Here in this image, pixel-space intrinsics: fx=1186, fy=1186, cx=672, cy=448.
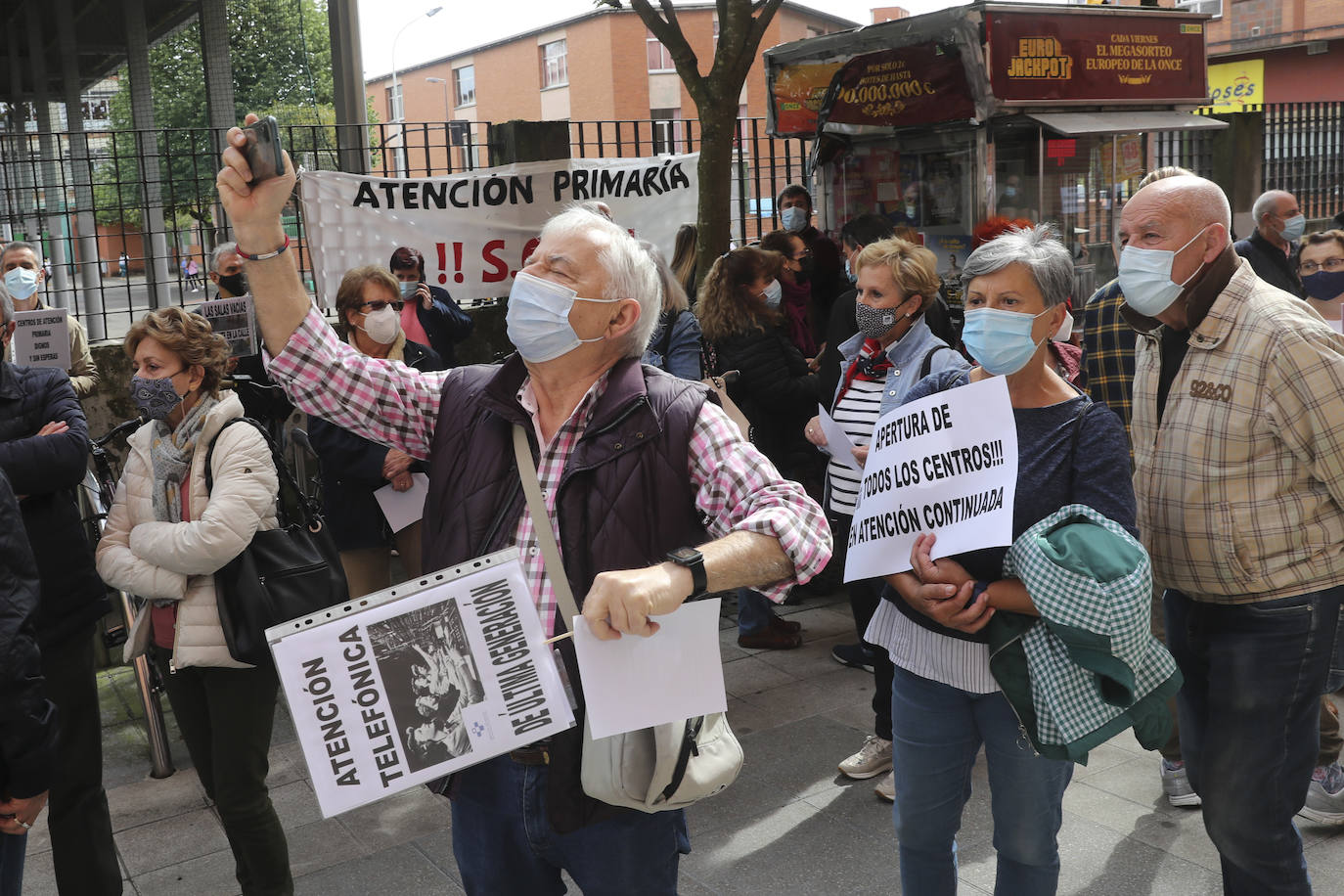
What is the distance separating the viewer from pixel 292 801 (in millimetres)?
4719

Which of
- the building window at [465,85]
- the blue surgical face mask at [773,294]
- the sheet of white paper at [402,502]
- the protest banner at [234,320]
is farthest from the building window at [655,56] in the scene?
the sheet of white paper at [402,502]

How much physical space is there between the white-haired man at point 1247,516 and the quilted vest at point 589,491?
1.40 meters

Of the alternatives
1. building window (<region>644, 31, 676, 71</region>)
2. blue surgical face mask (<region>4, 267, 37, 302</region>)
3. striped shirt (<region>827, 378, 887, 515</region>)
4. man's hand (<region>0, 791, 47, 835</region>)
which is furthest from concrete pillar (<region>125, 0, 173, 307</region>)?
building window (<region>644, 31, 676, 71</region>)

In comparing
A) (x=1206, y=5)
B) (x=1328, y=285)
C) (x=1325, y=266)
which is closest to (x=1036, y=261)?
(x=1328, y=285)

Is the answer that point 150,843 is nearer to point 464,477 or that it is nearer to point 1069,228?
point 464,477

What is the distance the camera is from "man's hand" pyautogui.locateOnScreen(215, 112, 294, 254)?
2.12 metres

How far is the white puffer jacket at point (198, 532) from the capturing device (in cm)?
349

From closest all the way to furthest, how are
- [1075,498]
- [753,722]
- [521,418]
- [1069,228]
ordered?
[521,418]
[1075,498]
[753,722]
[1069,228]

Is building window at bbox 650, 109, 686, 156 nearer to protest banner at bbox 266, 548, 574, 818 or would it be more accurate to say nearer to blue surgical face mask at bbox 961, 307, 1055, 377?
blue surgical face mask at bbox 961, 307, 1055, 377

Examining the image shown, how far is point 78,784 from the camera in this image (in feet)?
11.8

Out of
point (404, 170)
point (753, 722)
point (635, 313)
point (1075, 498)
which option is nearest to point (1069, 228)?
point (404, 170)

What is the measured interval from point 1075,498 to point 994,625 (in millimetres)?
348

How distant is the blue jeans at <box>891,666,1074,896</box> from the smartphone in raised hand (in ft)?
6.27

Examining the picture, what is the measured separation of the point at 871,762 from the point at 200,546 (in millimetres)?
2615
